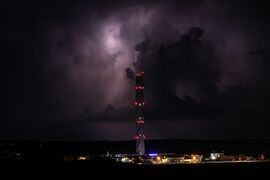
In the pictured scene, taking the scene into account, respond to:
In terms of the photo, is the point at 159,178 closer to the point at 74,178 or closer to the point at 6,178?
the point at 74,178

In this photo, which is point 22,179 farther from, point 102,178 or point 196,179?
point 196,179

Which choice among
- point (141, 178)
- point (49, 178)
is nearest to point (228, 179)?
point (141, 178)

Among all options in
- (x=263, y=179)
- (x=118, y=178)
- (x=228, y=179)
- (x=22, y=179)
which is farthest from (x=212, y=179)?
(x=22, y=179)

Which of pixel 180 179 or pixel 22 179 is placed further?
pixel 180 179

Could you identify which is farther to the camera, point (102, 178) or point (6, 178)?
point (102, 178)

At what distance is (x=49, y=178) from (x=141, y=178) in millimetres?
21404

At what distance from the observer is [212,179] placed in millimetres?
107875

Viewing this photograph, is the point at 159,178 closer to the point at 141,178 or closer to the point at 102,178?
the point at 141,178

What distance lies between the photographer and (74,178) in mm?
107375

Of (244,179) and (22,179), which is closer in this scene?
(22,179)

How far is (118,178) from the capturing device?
111 meters

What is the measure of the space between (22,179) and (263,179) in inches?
2067

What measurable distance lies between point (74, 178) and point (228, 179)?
3472 centimetres

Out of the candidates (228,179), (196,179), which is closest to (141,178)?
(196,179)
